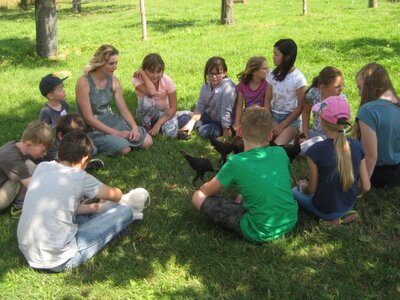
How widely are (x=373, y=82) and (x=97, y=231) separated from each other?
2.79 meters

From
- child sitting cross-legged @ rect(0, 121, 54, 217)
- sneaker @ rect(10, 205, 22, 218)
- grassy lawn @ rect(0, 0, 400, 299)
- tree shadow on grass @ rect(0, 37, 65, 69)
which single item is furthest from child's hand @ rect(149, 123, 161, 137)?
tree shadow on grass @ rect(0, 37, 65, 69)

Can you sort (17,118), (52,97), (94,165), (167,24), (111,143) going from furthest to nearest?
(167,24) < (17,118) < (111,143) < (52,97) < (94,165)

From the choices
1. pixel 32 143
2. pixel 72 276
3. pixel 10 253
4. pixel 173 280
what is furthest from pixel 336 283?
pixel 32 143

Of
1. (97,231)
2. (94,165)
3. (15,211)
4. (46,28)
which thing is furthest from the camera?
(46,28)

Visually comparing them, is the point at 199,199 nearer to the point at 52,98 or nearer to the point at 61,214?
the point at 61,214

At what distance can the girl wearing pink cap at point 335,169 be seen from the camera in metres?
3.59

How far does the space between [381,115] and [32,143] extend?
10.3 ft

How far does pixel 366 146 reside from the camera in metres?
4.10

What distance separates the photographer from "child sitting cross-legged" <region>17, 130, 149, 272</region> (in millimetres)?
3363

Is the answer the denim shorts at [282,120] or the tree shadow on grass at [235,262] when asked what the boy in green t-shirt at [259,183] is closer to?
the tree shadow on grass at [235,262]

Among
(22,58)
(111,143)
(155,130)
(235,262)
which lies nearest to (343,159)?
(235,262)

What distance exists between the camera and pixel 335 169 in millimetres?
3678

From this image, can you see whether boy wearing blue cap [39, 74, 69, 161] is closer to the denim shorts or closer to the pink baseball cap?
the denim shorts

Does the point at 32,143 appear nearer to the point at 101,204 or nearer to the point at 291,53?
the point at 101,204
